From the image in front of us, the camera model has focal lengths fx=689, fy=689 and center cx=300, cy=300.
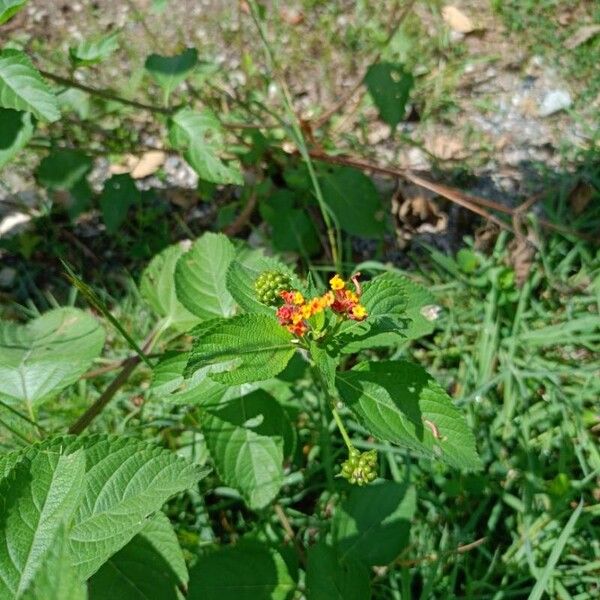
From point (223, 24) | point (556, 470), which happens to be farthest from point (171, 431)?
point (223, 24)

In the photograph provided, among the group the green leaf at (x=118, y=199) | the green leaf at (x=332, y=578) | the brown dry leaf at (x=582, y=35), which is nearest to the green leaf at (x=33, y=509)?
the green leaf at (x=332, y=578)

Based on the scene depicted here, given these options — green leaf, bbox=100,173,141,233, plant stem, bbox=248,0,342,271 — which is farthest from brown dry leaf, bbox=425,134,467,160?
green leaf, bbox=100,173,141,233

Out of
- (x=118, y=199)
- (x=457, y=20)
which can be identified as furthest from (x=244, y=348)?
(x=457, y=20)

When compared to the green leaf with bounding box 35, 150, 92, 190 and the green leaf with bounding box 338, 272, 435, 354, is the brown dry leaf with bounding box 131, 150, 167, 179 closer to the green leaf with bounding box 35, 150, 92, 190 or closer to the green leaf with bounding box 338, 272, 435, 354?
the green leaf with bounding box 35, 150, 92, 190

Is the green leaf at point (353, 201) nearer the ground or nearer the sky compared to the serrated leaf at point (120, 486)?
nearer the ground

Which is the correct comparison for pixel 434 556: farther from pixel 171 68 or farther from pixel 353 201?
pixel 171 68

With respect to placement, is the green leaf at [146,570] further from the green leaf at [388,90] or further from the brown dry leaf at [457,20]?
the brown dry leaf at [457,20]
